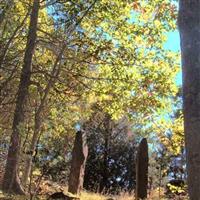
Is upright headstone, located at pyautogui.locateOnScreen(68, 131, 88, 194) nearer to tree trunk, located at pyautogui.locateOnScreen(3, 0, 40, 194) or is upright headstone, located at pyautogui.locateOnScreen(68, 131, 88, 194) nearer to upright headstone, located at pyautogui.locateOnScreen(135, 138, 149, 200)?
upright headstone, located at pyautogui.locateOnScreen(135, 138, 149, 200)

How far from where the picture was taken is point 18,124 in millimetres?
12609

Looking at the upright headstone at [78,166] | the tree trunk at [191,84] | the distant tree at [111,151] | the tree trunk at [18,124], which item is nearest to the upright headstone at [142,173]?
the upright headstone at [78,166]

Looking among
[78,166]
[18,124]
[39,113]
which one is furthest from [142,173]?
[39,113]

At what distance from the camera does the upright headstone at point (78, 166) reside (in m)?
14.3

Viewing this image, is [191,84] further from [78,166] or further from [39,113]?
[39,113]

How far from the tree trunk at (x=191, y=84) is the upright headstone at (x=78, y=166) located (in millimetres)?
9294

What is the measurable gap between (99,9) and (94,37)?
2.36m

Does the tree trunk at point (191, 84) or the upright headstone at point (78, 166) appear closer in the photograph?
the tree trunk at point (191, 84)

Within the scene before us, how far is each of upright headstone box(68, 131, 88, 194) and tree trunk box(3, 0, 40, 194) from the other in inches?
77.8

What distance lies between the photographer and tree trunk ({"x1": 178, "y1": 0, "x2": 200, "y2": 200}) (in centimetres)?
514

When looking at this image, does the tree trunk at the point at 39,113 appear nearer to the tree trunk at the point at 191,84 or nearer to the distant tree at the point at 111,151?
the tree trunk at the point at 191,84

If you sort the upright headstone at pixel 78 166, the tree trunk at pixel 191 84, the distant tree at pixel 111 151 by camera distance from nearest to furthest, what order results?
the tree trunk at pixel 191 84, the upright headstone at pixel 78 166, the distant tree at pixel 111 151

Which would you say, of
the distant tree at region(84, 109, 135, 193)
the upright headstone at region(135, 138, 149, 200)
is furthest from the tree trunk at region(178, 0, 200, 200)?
the distant tree at region(84, 109, 135, 193)

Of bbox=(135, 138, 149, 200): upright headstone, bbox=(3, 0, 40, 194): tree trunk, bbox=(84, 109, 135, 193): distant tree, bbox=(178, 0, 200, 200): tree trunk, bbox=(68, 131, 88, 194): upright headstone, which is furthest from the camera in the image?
bbox=(84, 109, 135, 193): distant tree
